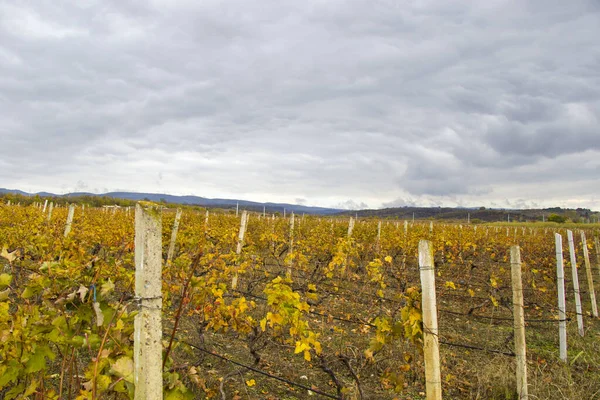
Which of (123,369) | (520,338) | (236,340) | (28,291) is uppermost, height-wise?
(28,291)

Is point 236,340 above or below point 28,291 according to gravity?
below

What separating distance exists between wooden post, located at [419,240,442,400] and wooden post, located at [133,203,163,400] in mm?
1516

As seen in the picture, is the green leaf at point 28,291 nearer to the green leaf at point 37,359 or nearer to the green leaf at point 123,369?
the green leaf at point 37,359

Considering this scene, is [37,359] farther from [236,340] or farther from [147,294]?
[236,340]

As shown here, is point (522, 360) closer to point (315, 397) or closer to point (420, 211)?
point (315, 397)

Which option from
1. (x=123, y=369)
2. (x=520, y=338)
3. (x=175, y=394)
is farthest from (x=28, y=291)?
(x=520, y=338)

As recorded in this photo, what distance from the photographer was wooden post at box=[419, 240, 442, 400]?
2.30m

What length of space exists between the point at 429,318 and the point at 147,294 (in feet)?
5.45

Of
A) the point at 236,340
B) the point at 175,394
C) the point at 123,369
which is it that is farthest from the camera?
the point at 236,340

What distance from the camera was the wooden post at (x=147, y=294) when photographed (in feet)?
5.12

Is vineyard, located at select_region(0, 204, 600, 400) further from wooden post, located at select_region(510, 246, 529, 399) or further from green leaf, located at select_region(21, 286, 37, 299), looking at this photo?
wooden post, located at select_region(510, 246, 529, 399)

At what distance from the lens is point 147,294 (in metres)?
1.57

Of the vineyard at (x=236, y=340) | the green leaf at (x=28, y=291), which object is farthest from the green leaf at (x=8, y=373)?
the green leaf at (x=28, y=291)

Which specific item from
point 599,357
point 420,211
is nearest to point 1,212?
point 599,357
